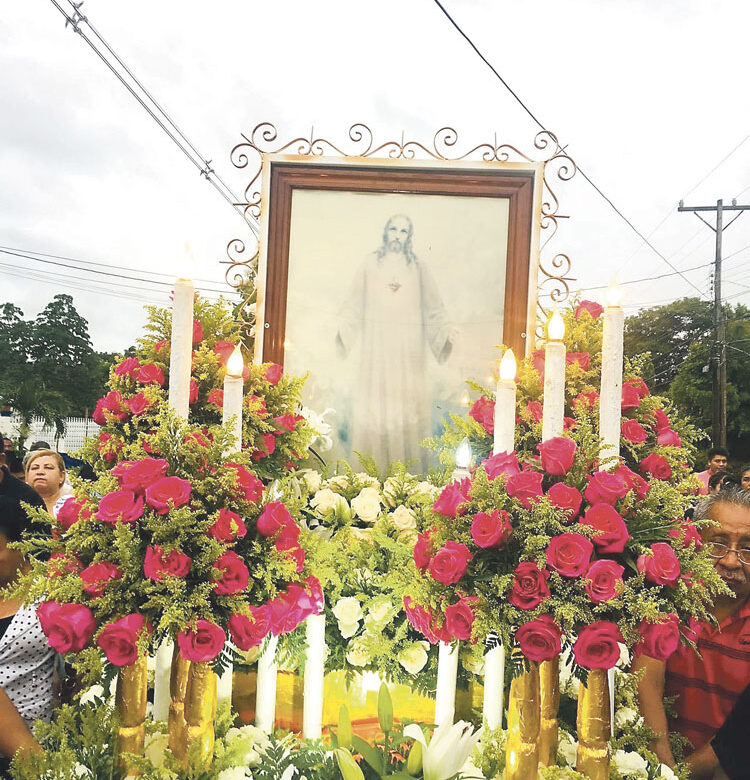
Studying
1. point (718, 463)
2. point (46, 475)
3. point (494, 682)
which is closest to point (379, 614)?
point (494, 682)

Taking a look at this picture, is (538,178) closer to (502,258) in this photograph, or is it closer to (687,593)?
(502,258)

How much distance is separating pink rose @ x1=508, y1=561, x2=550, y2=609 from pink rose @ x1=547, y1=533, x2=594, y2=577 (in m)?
0.03

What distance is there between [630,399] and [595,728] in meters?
1.04

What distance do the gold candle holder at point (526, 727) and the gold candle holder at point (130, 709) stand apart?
2.37 feet

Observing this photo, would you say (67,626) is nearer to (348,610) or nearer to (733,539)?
(348,610)

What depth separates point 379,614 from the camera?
Answer: 1.63 metres

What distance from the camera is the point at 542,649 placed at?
111 centimetres

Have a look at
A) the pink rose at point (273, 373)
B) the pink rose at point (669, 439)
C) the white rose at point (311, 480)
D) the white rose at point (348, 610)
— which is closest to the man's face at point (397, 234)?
the pink rose at point (273, 373)

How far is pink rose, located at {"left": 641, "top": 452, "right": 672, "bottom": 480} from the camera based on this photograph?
1666mm

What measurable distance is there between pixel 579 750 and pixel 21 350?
78.9 ft

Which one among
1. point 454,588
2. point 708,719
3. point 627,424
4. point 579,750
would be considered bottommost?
point 708,719

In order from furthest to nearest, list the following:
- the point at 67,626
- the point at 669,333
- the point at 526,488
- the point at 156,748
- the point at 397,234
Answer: the point at 669,333, the point at 397,234, the point at 156,748, the point at 526,488, the point at 67,626

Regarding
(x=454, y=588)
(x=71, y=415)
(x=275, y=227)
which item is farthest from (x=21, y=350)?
(x=454, y=588)

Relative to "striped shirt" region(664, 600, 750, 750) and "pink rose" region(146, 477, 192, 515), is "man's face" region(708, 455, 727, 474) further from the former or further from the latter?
"pink rose" region(146, 477, 192, 515)
